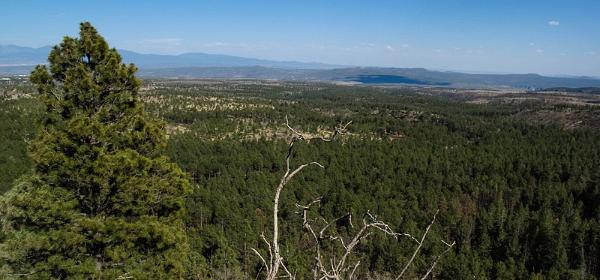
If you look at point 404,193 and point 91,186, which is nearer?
point 91,186

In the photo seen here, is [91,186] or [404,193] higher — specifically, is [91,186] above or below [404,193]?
above

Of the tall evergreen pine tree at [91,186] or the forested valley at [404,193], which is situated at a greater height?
the tall evergreen pine tree at [91,186]

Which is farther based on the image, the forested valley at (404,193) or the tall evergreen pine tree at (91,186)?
the forested valley at (404,193)

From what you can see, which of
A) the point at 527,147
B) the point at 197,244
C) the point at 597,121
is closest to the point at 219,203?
the point at 197,244

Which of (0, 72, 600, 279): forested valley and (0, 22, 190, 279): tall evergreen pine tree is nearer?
(0, 22, 190, 279): tall evergreen pine tree

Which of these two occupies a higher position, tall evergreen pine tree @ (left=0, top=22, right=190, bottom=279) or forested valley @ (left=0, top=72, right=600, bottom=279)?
tall evergreen pine tree @ (left=0, top=22, right=190, bottom=279)
